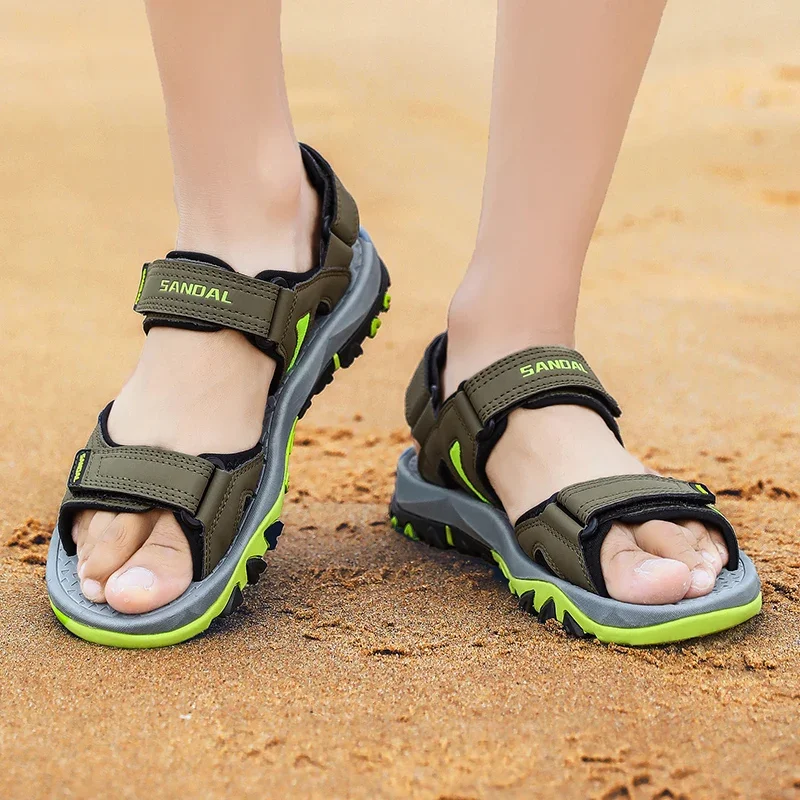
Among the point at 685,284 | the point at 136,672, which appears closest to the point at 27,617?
the point at 136,672

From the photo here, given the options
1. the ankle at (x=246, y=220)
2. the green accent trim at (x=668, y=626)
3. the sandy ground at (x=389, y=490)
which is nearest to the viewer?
the sandy ground at (x=389, y=490)

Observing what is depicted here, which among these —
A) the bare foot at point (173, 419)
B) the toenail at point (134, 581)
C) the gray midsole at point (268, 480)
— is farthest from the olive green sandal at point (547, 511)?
the toenail at point (134, 581)

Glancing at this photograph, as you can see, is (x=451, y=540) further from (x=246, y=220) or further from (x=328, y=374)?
(x=246, y=220)

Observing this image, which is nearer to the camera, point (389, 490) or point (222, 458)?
point (222, 458)

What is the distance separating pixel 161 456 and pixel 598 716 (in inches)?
19.7

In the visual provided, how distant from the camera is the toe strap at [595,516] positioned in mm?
938

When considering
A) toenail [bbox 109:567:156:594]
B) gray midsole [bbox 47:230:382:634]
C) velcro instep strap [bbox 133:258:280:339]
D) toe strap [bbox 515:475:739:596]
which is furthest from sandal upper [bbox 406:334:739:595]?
toenail [bbox 109:567:156:594]

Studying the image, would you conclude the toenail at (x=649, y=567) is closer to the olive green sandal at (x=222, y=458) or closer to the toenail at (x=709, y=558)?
the toenail at (x=709, y=558)

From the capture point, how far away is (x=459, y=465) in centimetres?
113

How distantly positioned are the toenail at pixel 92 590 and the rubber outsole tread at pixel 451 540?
0.42m

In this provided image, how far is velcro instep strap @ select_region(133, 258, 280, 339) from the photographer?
1.04 metres

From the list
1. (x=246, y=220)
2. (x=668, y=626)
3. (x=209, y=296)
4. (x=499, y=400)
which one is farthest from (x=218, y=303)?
(x=668, y=626)

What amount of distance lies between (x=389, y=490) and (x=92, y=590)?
0.62 m

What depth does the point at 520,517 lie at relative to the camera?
1.03 metres
